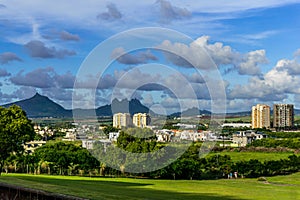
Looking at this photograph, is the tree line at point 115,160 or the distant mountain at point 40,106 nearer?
the tree line at point 115,160

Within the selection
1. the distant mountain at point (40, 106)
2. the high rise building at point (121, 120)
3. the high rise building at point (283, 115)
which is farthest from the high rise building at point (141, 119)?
the distant mountain at point (40, 106)

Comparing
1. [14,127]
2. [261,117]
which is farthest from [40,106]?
[14,127]

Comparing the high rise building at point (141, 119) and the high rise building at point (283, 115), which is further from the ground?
the high rise building at point (283, 115)

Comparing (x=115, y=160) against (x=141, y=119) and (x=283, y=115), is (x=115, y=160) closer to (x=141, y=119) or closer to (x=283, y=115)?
(x=141, y=119)

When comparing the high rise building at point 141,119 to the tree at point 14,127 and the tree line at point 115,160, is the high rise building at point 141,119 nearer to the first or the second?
the tree line at point 115,160

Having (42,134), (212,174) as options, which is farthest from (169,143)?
(42,134)

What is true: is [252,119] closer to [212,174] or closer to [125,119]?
[212,174]
